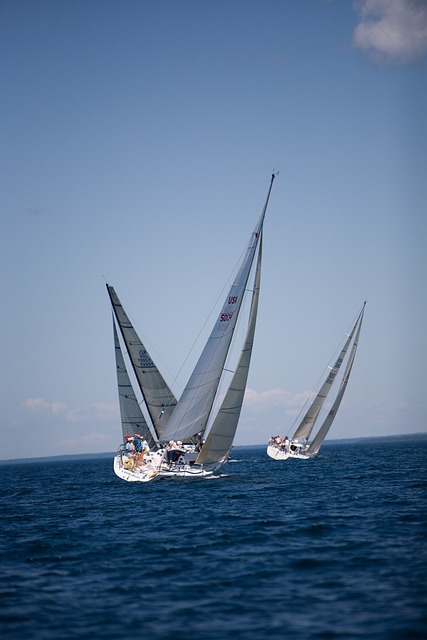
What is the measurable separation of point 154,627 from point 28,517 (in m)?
17.1

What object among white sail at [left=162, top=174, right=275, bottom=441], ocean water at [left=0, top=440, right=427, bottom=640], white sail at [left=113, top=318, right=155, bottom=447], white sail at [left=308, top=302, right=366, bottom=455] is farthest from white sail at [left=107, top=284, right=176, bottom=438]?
white sail at [left=308, top=302, right=366, bottom=455]

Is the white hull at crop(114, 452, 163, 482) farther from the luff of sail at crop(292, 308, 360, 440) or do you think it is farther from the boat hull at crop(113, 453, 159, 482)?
the luff of sail at crop(292, 308, 360, 440)

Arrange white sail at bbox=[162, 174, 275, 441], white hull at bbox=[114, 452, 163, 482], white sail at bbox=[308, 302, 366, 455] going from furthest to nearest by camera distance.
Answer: white sail at bbox=[308, 302, 366, 455]
white hull at bbox=[114, 452, 163, 482]
white sail at bbox=[162, 174, 275, 441]

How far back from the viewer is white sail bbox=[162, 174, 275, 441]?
34.1 m

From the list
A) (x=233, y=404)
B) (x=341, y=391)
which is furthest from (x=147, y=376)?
(x=341, y=391)

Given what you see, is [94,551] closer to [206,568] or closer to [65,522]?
[206,568]

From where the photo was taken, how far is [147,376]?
42.6 meters

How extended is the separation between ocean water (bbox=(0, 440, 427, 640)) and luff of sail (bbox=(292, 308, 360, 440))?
125 ft

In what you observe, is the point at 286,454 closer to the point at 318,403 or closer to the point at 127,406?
the point at 318,403

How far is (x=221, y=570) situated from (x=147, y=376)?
2842cm

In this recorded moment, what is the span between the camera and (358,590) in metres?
12.4

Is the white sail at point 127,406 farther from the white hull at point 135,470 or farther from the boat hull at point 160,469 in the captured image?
the boat hull at point 160,469

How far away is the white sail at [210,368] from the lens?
34125 mm

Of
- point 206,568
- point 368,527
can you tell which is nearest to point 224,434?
point 368,527
